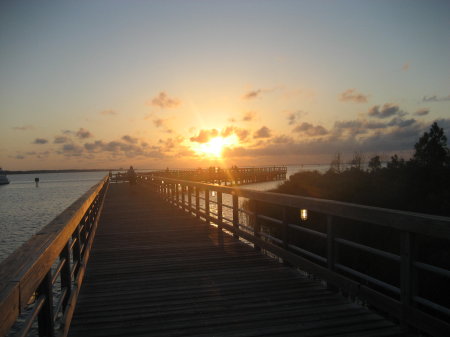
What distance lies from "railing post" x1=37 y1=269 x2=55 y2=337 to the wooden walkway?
81 cm

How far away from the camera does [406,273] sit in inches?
132

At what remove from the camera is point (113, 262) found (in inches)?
257

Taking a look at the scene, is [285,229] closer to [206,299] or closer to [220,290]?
[220,290]

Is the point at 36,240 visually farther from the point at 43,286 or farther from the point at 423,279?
the point at 423,279

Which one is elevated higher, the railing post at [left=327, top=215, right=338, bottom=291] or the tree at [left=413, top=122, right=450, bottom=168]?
the tree at [left=413, top=122, right=450, bottom=168]

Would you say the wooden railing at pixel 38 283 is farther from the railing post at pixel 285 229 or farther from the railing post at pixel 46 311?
the railing post at pixel 285 229

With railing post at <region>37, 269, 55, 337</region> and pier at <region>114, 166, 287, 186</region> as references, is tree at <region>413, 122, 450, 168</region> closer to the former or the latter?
pier at <region>114, 166, 287, 186</region>

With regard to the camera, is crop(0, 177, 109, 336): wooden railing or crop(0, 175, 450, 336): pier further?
crop(0, 175, 450, 336): pier

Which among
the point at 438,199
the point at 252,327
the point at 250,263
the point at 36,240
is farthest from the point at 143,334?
the point at 438,199

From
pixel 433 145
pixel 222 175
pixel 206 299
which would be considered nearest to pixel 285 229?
pixel 206 299

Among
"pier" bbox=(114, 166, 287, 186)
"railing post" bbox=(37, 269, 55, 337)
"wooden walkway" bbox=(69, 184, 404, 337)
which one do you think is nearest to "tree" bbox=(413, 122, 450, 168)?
"pier" bbox=(114, 166, 287, 186)

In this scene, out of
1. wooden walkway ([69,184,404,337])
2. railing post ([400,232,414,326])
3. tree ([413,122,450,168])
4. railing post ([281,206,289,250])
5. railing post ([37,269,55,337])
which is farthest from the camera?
tree ([413,122,450,168])

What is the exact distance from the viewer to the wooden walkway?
11.6 ft

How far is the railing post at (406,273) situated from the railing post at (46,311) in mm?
2729
